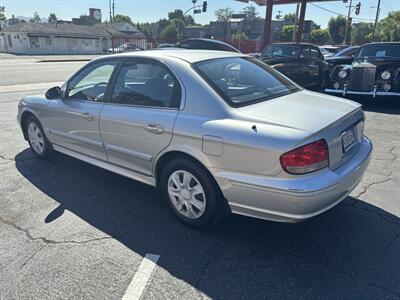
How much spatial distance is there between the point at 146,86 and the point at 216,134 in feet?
3.59

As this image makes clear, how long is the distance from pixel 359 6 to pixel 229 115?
4630 centimetres

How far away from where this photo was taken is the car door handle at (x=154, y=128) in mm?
3186

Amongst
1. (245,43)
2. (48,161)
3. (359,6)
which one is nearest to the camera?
(48,161)

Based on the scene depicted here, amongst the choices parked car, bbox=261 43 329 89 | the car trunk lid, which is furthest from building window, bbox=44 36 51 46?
the car trunk lid

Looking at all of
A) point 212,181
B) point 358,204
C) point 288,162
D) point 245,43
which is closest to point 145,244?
point 212,181

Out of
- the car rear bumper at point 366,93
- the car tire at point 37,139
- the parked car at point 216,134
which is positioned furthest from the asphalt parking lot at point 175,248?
the car rear bumper at point 366,93

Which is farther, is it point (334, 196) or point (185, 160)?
point (185, 160)

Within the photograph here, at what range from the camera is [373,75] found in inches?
342

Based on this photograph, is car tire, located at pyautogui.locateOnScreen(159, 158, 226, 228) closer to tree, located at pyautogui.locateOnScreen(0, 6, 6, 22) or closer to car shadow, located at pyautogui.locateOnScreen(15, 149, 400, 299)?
car shadow, located at pyautogui.locateOnScreen(15, 149, 400, 299)

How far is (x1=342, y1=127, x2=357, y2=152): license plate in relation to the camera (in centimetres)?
291

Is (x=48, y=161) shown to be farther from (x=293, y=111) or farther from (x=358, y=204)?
(x=358, y=204)

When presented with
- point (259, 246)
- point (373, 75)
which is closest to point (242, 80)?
point (259, 246)

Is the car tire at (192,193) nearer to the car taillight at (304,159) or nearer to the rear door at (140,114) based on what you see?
the rear door at (140,114)

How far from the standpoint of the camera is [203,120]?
115 inches
